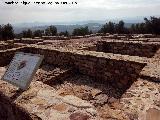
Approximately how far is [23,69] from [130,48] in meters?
7.69

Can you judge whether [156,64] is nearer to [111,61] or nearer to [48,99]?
[111,61]

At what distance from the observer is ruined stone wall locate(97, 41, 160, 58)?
10.8 meters

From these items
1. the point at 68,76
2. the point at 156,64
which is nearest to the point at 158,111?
the point at 156,64

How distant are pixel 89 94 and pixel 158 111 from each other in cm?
297

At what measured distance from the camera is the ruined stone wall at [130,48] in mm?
10838

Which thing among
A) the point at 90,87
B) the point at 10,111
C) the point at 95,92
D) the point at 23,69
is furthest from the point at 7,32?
the point at 10,111

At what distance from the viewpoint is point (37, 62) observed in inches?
166

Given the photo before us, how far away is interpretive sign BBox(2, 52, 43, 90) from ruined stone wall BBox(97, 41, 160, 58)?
24.3 feet

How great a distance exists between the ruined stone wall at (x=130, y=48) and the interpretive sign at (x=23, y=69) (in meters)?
7.41

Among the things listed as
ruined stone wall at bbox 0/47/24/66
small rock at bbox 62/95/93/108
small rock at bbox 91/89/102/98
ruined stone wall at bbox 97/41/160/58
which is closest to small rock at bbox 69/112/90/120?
small rock at bbox 62/95/93/108

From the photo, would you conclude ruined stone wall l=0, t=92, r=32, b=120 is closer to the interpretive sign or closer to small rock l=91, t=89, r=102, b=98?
the interpretive sign

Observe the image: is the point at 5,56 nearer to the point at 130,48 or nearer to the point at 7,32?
the point at 130,48

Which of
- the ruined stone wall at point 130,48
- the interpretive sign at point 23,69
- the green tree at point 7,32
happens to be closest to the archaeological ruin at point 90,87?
the ruined stone wall at point 130,48

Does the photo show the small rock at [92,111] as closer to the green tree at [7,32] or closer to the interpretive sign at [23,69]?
the interpretive sign at [23,69]
